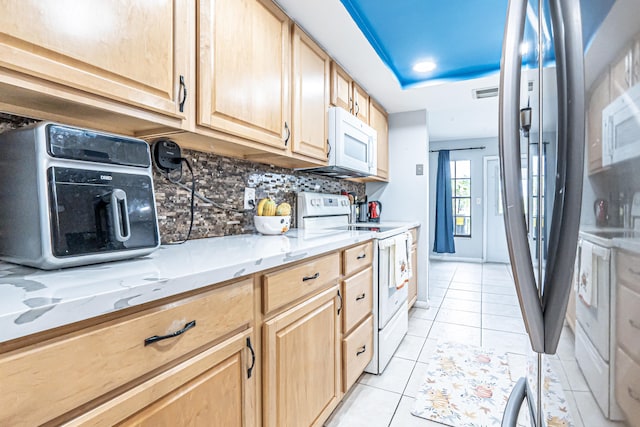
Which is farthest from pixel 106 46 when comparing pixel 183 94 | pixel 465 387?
pixel 465 387

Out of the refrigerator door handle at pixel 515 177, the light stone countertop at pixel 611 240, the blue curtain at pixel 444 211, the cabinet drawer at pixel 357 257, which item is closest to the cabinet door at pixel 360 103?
the cabinet drawer at pixel 357 257

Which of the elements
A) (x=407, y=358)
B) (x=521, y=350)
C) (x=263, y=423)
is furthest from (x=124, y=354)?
(x=521, y=350)

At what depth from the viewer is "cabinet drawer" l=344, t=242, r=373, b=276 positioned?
5.41ft

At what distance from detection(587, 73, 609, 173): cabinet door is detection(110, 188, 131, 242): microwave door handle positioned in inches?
39.7

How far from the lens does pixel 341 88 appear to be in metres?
2.36

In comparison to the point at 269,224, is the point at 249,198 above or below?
above

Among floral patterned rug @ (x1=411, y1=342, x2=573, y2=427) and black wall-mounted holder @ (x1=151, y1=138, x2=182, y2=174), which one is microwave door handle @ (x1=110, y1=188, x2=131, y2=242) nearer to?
black wall-mounted holder @ (x1=151, y1=138, x2=182, y2=174)

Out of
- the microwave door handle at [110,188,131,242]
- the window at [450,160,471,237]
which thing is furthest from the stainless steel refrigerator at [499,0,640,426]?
the window at [450,160,471,237]

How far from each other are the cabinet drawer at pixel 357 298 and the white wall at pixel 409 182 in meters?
1.59

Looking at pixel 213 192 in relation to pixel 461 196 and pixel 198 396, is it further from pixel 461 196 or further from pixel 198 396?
pixel 461 196

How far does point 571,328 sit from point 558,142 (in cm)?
28

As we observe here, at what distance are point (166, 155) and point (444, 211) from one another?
5.20 m

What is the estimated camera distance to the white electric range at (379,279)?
202cm

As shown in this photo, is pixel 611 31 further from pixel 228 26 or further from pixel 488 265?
pixel 488 265
